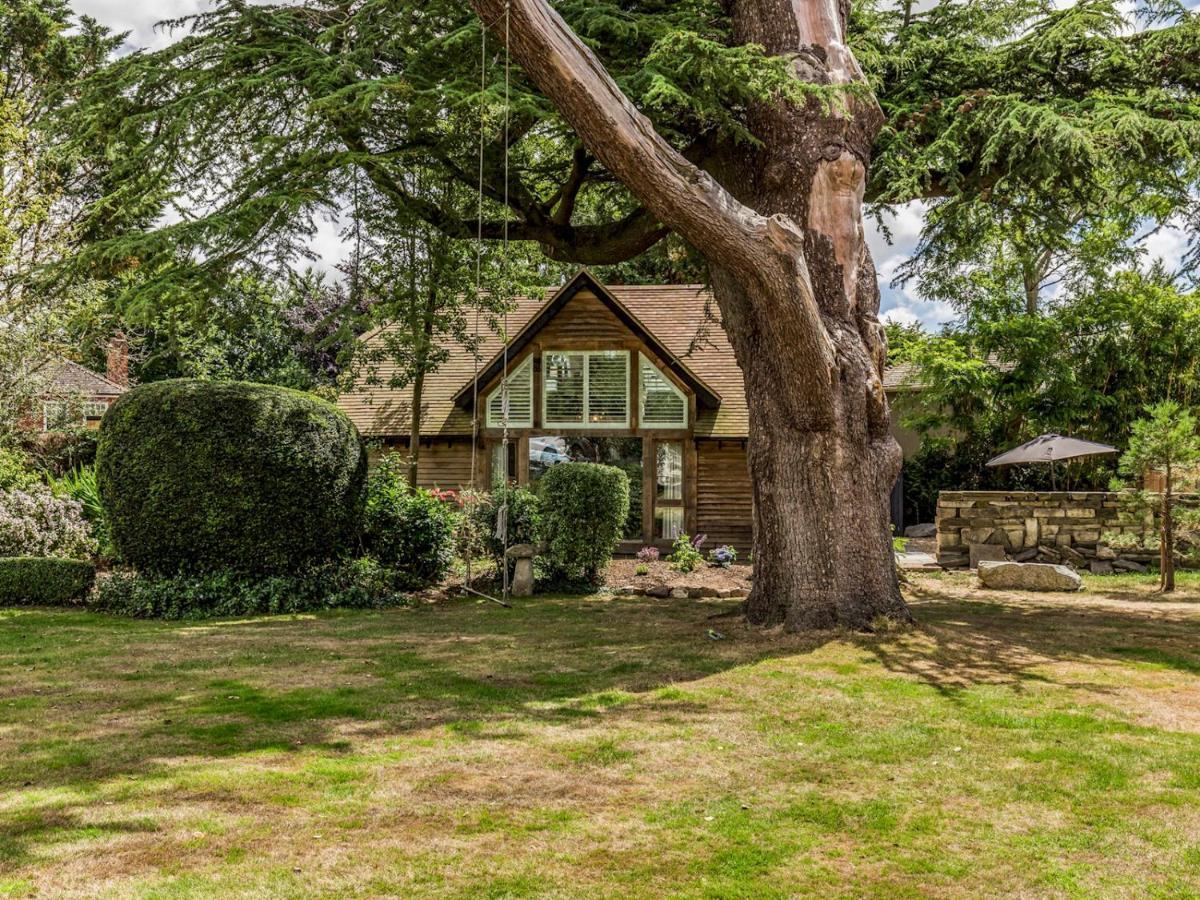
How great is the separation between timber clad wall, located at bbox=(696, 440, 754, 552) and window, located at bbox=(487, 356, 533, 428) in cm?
353

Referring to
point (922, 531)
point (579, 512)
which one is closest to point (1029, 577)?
point (579, 512)

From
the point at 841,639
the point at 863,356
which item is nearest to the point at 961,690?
the point at 841,639

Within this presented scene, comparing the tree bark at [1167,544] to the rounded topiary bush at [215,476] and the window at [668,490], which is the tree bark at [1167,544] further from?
the rounded topiary bush at [215,476]

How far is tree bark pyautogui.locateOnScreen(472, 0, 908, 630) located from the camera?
8250mm

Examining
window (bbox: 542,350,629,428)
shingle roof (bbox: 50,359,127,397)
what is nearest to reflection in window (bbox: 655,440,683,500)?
window (bbox: 542,350,629,428)

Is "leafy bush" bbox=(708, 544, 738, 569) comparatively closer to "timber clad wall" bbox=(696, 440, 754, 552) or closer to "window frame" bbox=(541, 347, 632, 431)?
"timber clad wall" bbox=(696, 440, 754, 552)

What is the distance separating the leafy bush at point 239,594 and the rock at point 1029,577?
8.29 metres

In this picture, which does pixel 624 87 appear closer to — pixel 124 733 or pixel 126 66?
pixel 126 66

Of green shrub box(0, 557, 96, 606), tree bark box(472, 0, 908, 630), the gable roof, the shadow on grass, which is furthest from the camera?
the gable roof

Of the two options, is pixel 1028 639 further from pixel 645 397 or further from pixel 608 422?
pixel 608 422

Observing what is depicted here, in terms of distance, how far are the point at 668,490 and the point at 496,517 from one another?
701cm

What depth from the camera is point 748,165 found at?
384 inches

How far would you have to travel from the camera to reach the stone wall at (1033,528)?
50.0 ft

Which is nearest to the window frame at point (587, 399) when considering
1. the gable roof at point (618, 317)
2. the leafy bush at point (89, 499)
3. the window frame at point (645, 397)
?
the window frame at point (645, 397)
